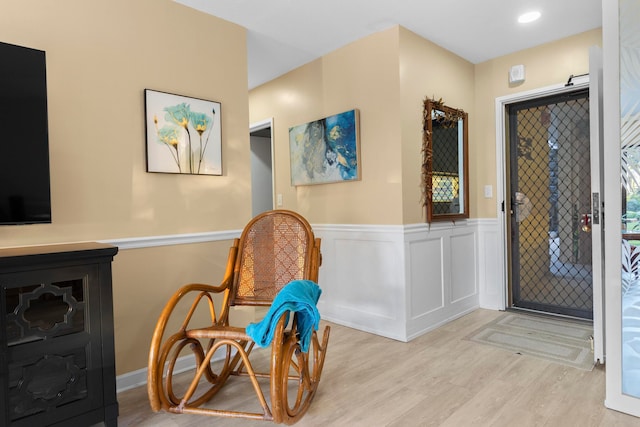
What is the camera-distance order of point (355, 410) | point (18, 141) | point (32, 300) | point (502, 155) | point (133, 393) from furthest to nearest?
1. point (502, 155)
2. point (133, 393)
3. point (355, 410)
4. point (18, 141)
5. point (32, 300)

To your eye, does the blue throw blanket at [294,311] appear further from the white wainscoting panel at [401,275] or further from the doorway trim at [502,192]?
the doorway trim at [502,192]

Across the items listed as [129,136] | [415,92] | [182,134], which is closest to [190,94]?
[182,134]

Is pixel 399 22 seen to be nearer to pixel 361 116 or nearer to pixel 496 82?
pixel 361 116

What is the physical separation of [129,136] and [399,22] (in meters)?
2.07

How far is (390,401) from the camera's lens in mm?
2037

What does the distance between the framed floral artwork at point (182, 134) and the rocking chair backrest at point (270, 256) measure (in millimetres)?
597

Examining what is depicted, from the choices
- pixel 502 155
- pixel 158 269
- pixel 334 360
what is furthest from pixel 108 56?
pixel 502 155

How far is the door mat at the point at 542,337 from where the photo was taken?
2.57 meters

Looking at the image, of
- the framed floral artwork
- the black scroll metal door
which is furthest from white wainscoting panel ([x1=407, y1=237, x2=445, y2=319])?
the framed floral artwork

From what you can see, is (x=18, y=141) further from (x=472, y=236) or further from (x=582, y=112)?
(x=582, y=112)

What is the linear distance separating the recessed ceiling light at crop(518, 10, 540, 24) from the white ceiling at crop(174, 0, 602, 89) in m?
0.05

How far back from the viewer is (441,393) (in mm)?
2109

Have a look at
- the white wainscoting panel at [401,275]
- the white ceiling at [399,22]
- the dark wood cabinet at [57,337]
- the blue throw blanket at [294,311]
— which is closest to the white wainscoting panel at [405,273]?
the white wainscoting panel at [401,275]

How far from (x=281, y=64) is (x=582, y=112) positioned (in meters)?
2.67
